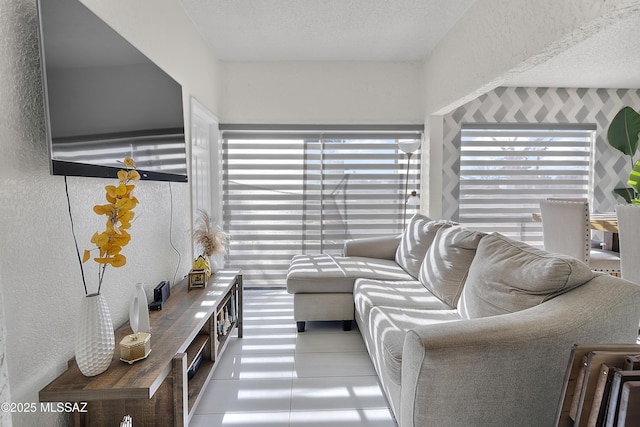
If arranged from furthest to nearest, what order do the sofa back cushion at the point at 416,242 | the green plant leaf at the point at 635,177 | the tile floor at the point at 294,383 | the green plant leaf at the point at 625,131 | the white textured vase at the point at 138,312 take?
the green plant leaf at the point at 625,131, the green plant leaf at the point at 635,177, the sofa back cushion at the point at 416,242, the tile floor at the point at 294,383, the white textured vase at the point at 138,312

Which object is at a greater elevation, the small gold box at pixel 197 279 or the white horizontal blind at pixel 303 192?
the white horizontal blind at pixel 303 192

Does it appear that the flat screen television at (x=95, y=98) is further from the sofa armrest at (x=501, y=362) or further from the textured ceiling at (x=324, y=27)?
the sofa armrest at (x=501, y=362)

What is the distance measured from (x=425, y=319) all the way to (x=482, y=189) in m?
2.84

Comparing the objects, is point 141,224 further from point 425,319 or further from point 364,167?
point 364,167

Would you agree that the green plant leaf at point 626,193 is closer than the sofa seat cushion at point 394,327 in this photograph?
No

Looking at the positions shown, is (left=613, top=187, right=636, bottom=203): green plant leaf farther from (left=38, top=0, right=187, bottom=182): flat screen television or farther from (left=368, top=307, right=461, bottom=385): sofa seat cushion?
(left=38, top=0, right=187, bottom=182): flat screen television

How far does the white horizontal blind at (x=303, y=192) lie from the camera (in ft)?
13.5

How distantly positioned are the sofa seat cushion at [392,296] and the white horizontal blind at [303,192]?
1500mm

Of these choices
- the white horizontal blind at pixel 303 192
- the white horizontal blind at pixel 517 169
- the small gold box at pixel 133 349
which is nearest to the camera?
the small gold box at pixel 133 349

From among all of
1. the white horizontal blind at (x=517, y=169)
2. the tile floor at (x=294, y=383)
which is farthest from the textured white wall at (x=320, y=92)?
the tile floor at (x=294, y=383)

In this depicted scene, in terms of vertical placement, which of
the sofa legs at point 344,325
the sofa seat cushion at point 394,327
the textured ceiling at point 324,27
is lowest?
the sofa legs at point 344,325

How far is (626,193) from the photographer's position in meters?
4.19

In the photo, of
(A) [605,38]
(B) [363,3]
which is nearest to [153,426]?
(B) [363,3]

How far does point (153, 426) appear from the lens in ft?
4.84
